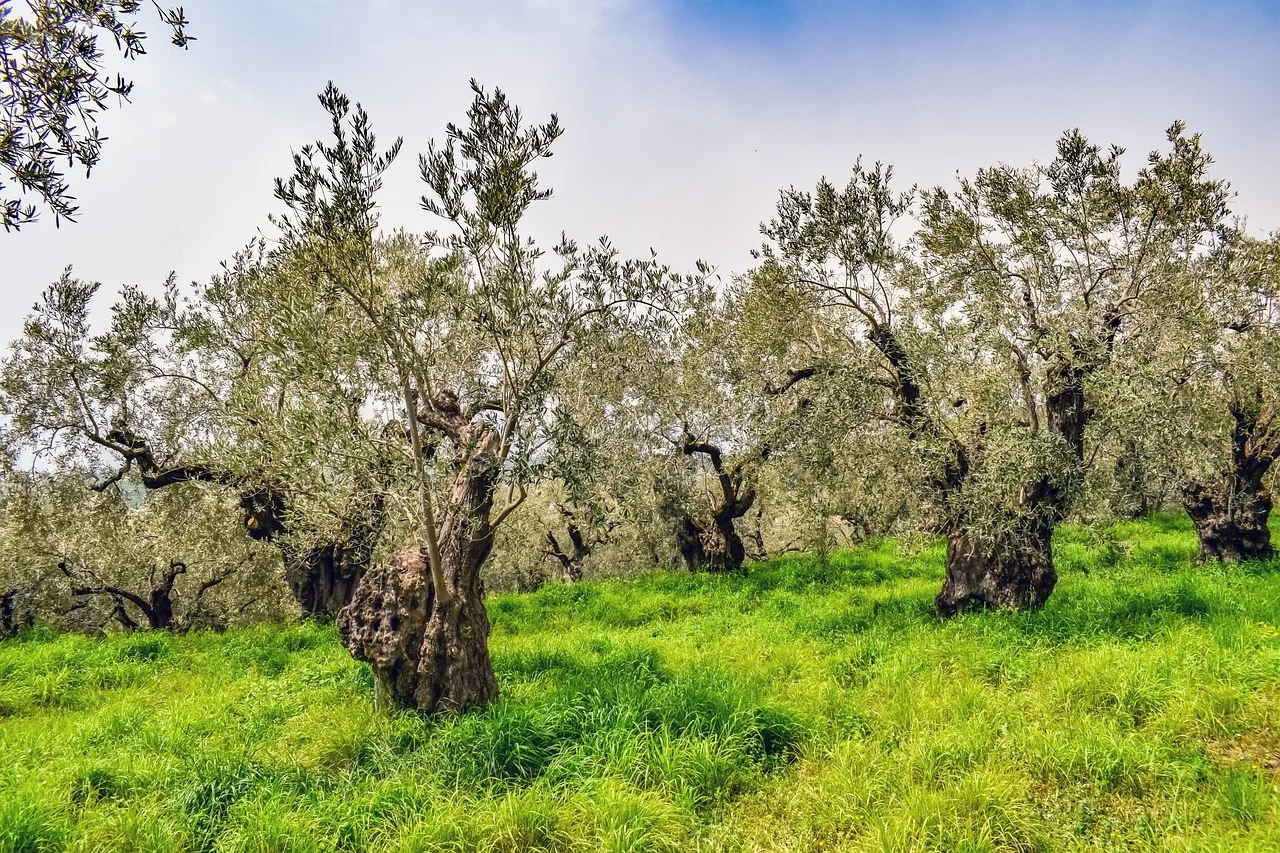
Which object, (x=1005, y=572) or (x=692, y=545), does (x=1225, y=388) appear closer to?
(x=1005, y=572)

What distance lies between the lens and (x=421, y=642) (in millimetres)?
10266

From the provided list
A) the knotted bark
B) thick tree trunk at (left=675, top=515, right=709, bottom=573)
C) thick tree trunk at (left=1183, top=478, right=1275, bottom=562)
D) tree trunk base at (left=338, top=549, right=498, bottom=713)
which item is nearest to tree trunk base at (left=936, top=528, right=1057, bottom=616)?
thick tree trunk at (left=1183, top=478, right=1275, bottom=562)

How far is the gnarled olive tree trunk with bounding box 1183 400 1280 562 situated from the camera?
56.0 feet

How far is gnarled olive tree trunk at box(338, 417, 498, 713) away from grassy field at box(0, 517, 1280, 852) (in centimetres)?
77

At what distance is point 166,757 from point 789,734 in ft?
28.7

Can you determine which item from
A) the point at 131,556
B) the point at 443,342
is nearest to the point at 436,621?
the point at 443,342

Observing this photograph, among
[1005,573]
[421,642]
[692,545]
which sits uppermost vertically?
[421,642]

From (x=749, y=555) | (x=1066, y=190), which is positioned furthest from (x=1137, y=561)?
(x=749, y=555)

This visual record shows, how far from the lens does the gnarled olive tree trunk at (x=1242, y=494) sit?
672 inches

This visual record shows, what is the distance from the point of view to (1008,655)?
10516 millimetres

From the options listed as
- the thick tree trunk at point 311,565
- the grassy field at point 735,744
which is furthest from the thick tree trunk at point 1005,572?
the thick tree trunk at point 311,565

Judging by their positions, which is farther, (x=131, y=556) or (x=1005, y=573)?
(x=131, y=556)

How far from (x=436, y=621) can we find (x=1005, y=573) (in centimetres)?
1209

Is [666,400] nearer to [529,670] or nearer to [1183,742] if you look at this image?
[529,670]
